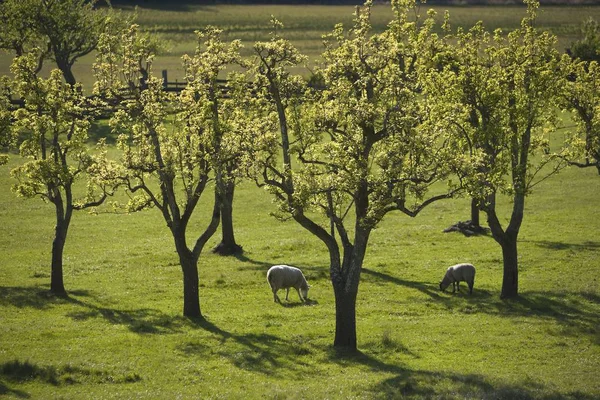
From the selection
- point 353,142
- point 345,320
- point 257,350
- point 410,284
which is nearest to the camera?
point 353,142

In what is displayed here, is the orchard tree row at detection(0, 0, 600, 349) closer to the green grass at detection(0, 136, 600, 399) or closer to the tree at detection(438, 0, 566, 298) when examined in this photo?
the tree at detection(438, 0, 566, 298)

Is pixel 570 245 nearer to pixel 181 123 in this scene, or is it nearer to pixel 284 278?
pixel 284 278

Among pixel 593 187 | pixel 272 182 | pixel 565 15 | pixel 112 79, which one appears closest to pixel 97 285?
pixel 112 79

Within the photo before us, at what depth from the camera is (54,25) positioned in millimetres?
71625

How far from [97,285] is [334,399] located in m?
19.1

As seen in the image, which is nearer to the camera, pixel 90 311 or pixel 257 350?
pixel 257 350

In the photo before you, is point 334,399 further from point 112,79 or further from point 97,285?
point 97,285

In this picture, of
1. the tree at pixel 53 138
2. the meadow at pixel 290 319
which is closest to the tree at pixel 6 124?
the tree at pixel 53 138

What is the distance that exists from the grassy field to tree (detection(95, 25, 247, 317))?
231 ft

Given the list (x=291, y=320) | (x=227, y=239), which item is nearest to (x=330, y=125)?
(x=291, y=320)

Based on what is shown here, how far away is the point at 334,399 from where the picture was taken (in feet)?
82.4

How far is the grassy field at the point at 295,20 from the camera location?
114031mm

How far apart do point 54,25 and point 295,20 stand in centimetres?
6210

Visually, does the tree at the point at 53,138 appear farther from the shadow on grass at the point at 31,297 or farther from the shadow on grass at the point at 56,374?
the shadow on grass at the point at 56,374
